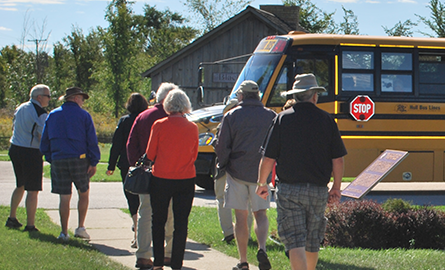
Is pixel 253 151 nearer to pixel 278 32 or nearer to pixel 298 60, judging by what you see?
pixel 298 60

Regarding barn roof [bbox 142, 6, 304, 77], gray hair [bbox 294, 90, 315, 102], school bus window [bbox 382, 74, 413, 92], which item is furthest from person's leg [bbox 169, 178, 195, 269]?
barn roof [bbox 142, 6, 304, 77]

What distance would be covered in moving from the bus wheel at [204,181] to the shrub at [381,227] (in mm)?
5840

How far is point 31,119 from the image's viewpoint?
7.98 metres

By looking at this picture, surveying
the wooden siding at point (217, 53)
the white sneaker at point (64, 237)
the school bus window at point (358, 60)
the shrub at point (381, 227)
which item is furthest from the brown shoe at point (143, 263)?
the wooden siding at point (217, 53)

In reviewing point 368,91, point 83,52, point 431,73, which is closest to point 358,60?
point 368,91

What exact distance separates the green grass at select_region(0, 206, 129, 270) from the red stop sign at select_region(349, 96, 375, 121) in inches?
280

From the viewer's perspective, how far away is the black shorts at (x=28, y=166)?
7.91 m

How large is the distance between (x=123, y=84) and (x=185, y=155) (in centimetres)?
3213

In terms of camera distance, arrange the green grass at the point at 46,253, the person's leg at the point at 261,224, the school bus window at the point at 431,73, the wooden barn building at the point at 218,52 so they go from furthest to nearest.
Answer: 1. the wooden barn building at the point at 218,52
2. the school bus window at the point at 431,73
3. the person's leg at the point at 261,224
4. the green grass at the point at 46,253

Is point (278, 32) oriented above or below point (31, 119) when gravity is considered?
above

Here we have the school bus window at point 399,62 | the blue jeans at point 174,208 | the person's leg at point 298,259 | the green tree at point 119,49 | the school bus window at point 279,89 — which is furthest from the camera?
the green tree at point 119,49

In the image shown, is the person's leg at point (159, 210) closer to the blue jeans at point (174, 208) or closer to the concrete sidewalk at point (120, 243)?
the blue jeans at point (174, 208)

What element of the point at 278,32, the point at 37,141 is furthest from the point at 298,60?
the point at 278,32

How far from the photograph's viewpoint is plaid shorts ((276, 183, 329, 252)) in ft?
16.2
